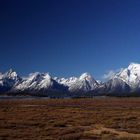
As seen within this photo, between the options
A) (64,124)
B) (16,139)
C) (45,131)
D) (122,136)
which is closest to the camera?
(16,139)

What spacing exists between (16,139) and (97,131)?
414 inches

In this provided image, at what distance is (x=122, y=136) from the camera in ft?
119

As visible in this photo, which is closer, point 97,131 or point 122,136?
point 122,136

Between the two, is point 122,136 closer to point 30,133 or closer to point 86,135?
point 86,135

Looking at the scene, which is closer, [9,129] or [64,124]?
[9,129]

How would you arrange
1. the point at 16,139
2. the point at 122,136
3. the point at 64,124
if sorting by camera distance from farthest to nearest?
the point at 64,124 → the point at 122,136 → the point at 16,139

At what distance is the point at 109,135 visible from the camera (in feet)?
120

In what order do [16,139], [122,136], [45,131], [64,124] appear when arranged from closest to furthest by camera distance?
[16,139], [122,136], [45,131], [64,124]

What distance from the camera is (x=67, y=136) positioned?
115 ft

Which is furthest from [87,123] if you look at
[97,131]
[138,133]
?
[138,133]

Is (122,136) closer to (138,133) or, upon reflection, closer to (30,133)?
(138,133)

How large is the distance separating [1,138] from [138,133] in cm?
1395

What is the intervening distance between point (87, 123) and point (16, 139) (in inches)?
652

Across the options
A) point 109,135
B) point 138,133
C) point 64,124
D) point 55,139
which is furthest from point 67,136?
point 64,124
